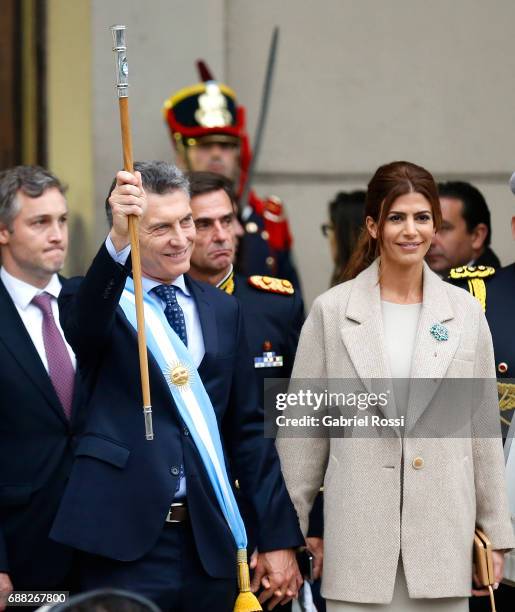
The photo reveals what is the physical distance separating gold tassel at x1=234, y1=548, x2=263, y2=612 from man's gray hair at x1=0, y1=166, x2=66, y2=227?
1.65 m

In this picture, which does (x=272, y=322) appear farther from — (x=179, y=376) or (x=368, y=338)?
(x=179, y=376)

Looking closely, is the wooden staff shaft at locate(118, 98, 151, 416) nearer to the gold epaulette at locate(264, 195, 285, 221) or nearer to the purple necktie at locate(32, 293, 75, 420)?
the purple necktie at locate(32, 293, 75, 420)

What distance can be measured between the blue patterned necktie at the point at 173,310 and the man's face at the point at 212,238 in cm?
102

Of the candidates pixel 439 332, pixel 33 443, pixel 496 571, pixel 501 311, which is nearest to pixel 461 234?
pixel 501 311

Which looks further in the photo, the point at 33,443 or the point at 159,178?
the point at 33,443

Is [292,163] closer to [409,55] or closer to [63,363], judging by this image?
[409,55]

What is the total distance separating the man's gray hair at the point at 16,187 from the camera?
5125 millimetres

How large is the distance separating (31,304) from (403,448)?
1381 millimetres

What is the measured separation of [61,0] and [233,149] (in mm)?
1271

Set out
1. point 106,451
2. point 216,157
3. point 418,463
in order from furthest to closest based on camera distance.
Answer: point 216,157, point 418,463, point 106,451

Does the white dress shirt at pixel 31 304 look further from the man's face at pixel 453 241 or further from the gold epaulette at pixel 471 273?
the man's face at pixel 453 241

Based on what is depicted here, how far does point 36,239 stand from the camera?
504 centimetres

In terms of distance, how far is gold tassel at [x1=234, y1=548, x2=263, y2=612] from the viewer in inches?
161

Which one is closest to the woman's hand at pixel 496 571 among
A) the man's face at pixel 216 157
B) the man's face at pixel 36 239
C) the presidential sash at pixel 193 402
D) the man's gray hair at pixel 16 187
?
the presidential sash at pixel 193 402
